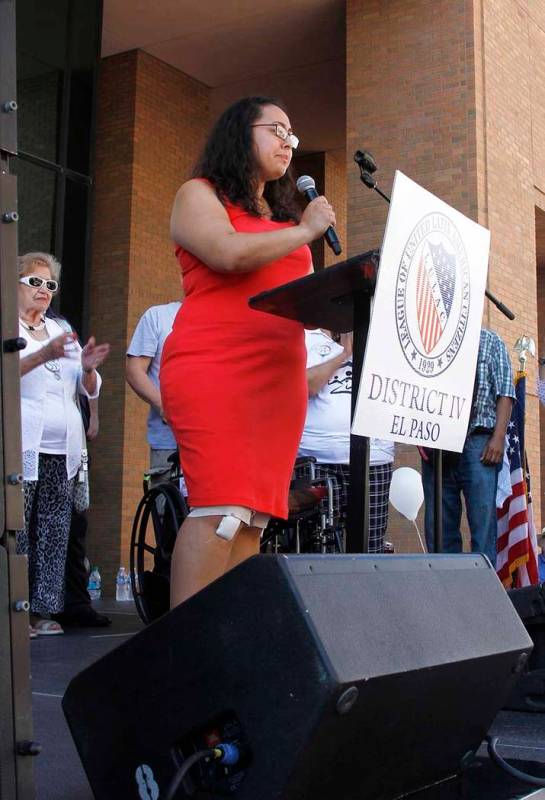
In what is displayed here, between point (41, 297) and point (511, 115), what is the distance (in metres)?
6.75

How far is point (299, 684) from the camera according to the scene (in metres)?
1.62

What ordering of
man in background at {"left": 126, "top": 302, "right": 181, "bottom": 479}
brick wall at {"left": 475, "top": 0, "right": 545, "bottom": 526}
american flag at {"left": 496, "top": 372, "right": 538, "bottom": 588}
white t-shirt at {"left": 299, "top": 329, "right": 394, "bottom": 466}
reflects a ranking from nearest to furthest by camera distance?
white t-shirt at {"left": 299, "top": 329, "right": 394, "bottom": 466}, man in background at {"left": 126, "top": 302, "right": 181, "bottom": 479}, american flag at {"left": 496, "top": 372, "right": 538, "bottom": 588}, brick wall at {"left": 475, "top": 0, "right": 545, "bottom": 526}

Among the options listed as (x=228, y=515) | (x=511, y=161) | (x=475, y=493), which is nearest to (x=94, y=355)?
(x=228, y=515)

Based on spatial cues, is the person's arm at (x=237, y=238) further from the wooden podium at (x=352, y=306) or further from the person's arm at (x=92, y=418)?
the person's arm at (x=92, y=418)

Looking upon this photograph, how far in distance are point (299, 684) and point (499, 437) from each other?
386cm

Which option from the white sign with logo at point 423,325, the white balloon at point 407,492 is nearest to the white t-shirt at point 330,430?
the white balloon at point 407,492

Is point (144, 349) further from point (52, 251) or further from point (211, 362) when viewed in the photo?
point (52, 251)

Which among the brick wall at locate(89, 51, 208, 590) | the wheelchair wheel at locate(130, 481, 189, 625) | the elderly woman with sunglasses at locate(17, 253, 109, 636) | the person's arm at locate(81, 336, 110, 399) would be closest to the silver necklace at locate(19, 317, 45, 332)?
the elderly woman with sunglasses at locate(17, 253, 109, 636)

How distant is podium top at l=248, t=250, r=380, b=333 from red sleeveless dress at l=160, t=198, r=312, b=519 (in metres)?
0.10

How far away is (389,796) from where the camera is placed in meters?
2.01

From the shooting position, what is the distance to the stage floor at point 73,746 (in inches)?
85.5

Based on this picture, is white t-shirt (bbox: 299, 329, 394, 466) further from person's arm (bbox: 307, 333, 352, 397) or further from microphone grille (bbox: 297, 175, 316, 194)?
microphone grille (bbox: 297, 175, 316, 194)

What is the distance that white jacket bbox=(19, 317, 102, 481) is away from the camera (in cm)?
482

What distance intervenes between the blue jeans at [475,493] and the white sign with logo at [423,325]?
2768 mm
